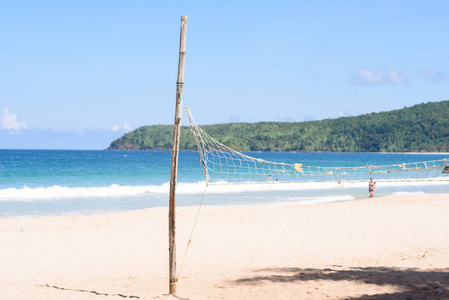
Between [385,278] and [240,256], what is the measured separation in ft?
11.9

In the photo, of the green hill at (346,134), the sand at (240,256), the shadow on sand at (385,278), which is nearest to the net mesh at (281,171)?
the sand at (240,256)

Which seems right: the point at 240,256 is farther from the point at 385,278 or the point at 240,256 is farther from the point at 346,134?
the point at 346,134

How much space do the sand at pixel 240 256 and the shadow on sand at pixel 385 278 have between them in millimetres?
17

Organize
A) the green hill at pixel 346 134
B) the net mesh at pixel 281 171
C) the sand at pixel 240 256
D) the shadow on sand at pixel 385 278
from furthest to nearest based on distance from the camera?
the green hill at pixel 346 134 < the net mesh at pixel 281 171 < the sand at pixel 240 256 < the shadow on sand at pixel 385 278

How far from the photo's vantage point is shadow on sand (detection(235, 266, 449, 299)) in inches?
292

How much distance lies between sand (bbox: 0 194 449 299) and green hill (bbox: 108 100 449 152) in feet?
437

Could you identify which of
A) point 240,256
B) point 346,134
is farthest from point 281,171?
point 346,134

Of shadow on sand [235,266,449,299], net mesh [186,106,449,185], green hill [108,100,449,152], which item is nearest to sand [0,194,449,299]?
shadow on sand [235,266,449,299]

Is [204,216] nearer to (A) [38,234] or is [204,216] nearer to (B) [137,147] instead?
(A) [38,234]

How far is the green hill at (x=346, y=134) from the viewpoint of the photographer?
145 m

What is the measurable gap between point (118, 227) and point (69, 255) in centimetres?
378

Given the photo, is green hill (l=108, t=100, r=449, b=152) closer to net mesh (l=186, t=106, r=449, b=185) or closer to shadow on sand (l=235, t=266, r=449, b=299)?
net mesh (l=186, t=106, r=449, b=185)

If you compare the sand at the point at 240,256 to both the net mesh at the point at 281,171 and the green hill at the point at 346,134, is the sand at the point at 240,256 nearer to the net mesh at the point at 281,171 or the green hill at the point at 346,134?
the net mesh at the point at 281,171

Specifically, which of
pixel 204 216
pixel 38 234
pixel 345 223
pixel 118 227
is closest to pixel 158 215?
pixel 204 216
